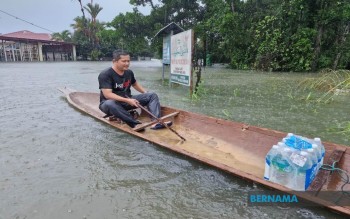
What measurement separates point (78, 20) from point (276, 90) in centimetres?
3886

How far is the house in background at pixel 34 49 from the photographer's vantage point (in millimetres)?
37812

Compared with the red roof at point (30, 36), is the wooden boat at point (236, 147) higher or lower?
lower

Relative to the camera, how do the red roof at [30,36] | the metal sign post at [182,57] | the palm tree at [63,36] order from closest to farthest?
the metal sign post at [182,57]
the red roof at [30,36]
the palm tree at [63,36]

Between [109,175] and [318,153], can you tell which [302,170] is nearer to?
[318,153]

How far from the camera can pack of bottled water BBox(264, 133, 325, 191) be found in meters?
2.51

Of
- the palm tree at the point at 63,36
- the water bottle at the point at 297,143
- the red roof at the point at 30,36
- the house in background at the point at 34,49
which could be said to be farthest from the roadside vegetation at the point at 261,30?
the palm tree at the point at 63,36

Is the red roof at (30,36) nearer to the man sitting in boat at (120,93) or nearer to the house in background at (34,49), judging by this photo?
the house in background at (34,49)

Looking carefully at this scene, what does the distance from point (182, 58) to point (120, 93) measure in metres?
3.35

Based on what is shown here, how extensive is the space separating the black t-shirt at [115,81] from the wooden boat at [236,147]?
0.59 meters

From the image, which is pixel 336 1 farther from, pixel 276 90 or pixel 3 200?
pixel 3 200

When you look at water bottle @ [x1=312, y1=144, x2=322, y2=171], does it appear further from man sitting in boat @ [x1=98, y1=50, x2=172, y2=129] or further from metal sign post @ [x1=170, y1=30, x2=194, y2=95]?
metal sign post @ [x1=170, y1=30, x2=194, y2=95]

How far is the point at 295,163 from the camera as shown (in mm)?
2516

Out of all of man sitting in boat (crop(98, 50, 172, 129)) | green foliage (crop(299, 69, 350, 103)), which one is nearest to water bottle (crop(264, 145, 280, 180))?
man sitting in boat (crop(98, 50, 172, 129))

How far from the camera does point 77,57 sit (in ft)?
145
